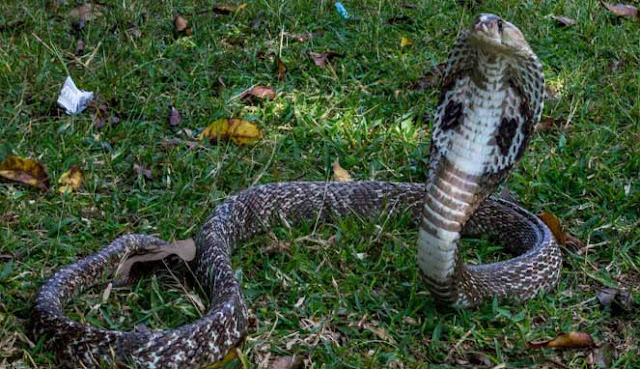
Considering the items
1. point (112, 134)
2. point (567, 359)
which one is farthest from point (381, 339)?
point (112, 134)

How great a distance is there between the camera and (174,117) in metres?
5.68

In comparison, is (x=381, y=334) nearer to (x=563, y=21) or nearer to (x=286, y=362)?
(x=286, y=362)

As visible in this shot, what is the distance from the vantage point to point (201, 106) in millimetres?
5867

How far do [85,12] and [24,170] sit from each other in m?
2.07

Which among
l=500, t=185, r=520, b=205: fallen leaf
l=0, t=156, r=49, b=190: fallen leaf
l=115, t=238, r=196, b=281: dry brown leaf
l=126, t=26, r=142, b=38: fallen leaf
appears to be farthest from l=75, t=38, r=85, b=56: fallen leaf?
l=500, t=185, r=520, b=205: fallen leaf

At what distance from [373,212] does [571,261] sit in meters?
0.98

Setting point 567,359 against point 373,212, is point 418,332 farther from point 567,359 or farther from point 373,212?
point 373,212

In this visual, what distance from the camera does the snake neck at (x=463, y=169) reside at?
12.3ft

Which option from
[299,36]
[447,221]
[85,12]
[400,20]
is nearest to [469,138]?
[447,221]

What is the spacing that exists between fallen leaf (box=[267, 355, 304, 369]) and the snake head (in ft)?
4.38

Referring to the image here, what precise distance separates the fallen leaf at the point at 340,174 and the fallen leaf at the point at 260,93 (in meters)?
0.82

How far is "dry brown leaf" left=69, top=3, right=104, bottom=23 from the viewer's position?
21.8 feet

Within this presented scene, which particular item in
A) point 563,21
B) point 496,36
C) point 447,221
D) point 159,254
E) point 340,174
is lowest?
point 340,174

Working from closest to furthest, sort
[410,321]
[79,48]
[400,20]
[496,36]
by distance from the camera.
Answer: [496,36], [410,321], [79,48], [400,20]
